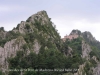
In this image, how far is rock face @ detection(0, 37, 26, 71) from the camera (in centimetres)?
5071

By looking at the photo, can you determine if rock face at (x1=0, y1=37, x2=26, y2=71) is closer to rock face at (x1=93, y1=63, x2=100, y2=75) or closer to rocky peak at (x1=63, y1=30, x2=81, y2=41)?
rock face at (x1=93, y1=63, x2=100, y2=75)

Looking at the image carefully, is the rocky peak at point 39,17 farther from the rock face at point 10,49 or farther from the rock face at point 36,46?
the rock face at point 10,49

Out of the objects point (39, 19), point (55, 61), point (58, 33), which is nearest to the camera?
point (55, 61)

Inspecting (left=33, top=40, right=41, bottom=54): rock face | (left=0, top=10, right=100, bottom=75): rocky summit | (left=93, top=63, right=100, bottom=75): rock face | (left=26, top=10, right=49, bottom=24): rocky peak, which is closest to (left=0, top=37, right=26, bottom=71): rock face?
(left=0, top=10, right=100, bottom=75): rocky summit

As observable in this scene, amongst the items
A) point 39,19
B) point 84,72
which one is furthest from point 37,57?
point 39,19

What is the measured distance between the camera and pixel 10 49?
5175cm

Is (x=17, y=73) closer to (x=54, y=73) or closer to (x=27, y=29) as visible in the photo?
(x=54, y=73)

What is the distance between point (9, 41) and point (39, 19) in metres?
12.0

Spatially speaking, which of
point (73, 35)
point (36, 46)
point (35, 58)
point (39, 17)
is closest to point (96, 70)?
point (35, 58)

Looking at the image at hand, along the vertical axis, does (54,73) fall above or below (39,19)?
below

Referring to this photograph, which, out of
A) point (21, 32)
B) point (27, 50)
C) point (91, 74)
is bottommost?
point (91, 74)

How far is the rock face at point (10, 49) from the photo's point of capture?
166ft

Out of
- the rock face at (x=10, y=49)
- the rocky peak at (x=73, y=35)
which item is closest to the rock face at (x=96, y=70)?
the rock face at (x=10, y=49)

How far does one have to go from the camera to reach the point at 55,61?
1987 inches
